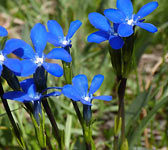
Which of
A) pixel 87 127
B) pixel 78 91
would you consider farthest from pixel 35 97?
pixel 87 127

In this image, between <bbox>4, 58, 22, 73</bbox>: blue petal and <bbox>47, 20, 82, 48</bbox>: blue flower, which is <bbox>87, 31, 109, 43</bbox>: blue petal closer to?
<bbox>47, 20, 82, 48</bbox>: blue flower

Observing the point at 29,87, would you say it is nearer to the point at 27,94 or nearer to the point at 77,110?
the point at 27,94

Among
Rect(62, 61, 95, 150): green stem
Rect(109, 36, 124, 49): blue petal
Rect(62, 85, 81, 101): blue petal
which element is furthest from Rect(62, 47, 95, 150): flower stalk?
Rect(109, 36, 124, 49): blue petal

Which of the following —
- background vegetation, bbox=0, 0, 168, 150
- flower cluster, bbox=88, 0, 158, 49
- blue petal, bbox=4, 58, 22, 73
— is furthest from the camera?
background vegetation, bbox=0, 0, 168, 150

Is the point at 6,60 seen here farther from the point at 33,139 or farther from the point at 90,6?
the point at 90,6

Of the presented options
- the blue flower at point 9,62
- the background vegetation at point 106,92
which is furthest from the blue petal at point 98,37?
the background vegetation at point 106,92

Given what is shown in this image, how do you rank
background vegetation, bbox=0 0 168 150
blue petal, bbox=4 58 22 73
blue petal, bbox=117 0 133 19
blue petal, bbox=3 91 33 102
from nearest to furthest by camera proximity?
blue petal, bbox=4 58 22 73 → blue petal, bbox=3 91 33 102 → blue petal, bbox=117 0 133 19 → background vegetation, bbox=0 0 168 150
